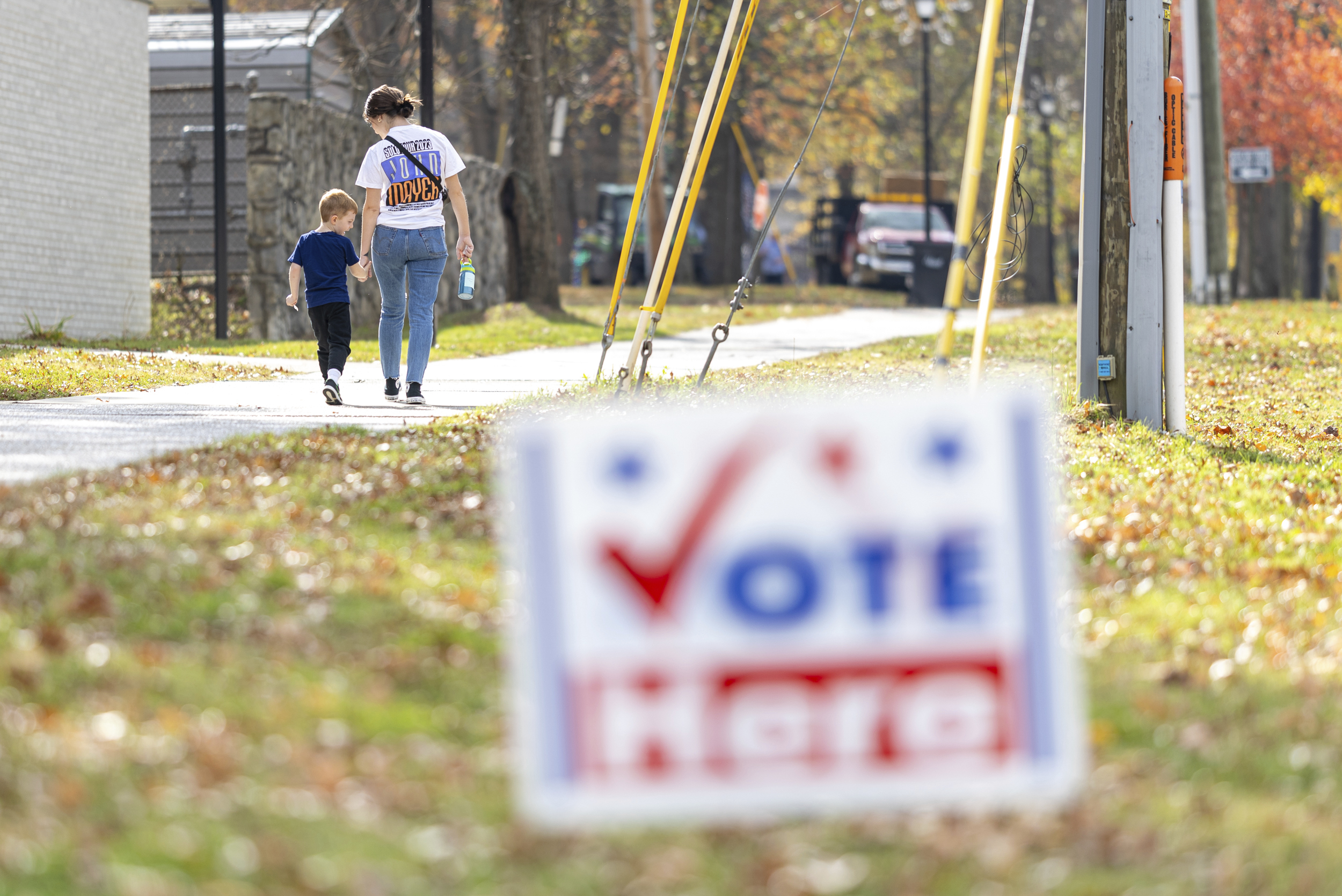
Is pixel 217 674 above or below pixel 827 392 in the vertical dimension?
below

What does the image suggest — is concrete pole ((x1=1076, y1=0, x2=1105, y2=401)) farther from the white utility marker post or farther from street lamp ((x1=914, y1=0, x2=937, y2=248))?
street lamp ((x1=914, y1=0, x2=937, y2=248))

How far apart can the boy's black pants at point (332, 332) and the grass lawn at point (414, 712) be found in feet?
Answer: 9.93

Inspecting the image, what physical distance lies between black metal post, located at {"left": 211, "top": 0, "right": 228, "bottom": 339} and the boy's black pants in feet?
24.3

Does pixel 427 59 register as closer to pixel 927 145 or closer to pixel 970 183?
pixel 970 183

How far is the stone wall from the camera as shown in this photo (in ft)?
58.7

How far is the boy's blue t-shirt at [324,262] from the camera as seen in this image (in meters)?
10.2

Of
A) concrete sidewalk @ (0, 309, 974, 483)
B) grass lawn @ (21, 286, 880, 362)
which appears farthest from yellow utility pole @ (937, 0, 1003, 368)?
grass lawn @ (21, 286, 880, 362)

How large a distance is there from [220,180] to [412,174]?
825 centimetres

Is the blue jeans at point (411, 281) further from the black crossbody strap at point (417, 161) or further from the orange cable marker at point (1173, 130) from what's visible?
the orange cable marker at point (1173, 130)

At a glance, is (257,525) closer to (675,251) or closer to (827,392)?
(675,251)

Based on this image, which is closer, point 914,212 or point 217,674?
point 217,674

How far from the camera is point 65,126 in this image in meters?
17.8

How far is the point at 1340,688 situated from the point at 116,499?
4.11 meters

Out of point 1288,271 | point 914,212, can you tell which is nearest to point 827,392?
point 914,212
